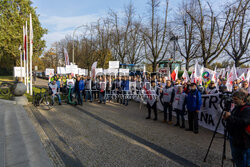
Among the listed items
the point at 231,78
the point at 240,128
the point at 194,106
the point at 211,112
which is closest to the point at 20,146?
the point at 240,128

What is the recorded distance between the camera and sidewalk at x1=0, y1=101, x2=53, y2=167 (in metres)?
3.78

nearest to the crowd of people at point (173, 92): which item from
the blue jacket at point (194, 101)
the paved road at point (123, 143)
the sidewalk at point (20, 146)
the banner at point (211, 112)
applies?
the blue jacket at point (194, 101)

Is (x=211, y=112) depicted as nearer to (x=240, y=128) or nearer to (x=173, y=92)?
(x=173, y=92)

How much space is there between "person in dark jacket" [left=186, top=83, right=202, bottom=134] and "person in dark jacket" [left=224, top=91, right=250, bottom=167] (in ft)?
10.9

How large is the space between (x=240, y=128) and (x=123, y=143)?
3.14 m

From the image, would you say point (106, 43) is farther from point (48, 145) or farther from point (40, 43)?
point (48, 145)

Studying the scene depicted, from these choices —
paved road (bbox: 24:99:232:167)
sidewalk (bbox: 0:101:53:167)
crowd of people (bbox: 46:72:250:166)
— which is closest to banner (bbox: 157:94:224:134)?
paved road (bbox: 24:99:232:167)

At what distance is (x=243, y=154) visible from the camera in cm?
278

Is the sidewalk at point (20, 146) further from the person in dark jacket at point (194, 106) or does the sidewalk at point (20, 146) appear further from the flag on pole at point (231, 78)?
the flag on pole at point (231, 78)

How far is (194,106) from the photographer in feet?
20.4

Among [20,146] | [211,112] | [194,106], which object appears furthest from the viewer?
[211,112]

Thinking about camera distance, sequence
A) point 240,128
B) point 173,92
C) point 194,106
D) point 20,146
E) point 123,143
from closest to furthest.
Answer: point 240,128 < point 20,146 < point 123,143 < point 194,106 < point 173,92

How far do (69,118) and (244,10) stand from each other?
1549 cm

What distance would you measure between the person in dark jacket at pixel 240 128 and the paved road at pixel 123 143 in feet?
4.34
